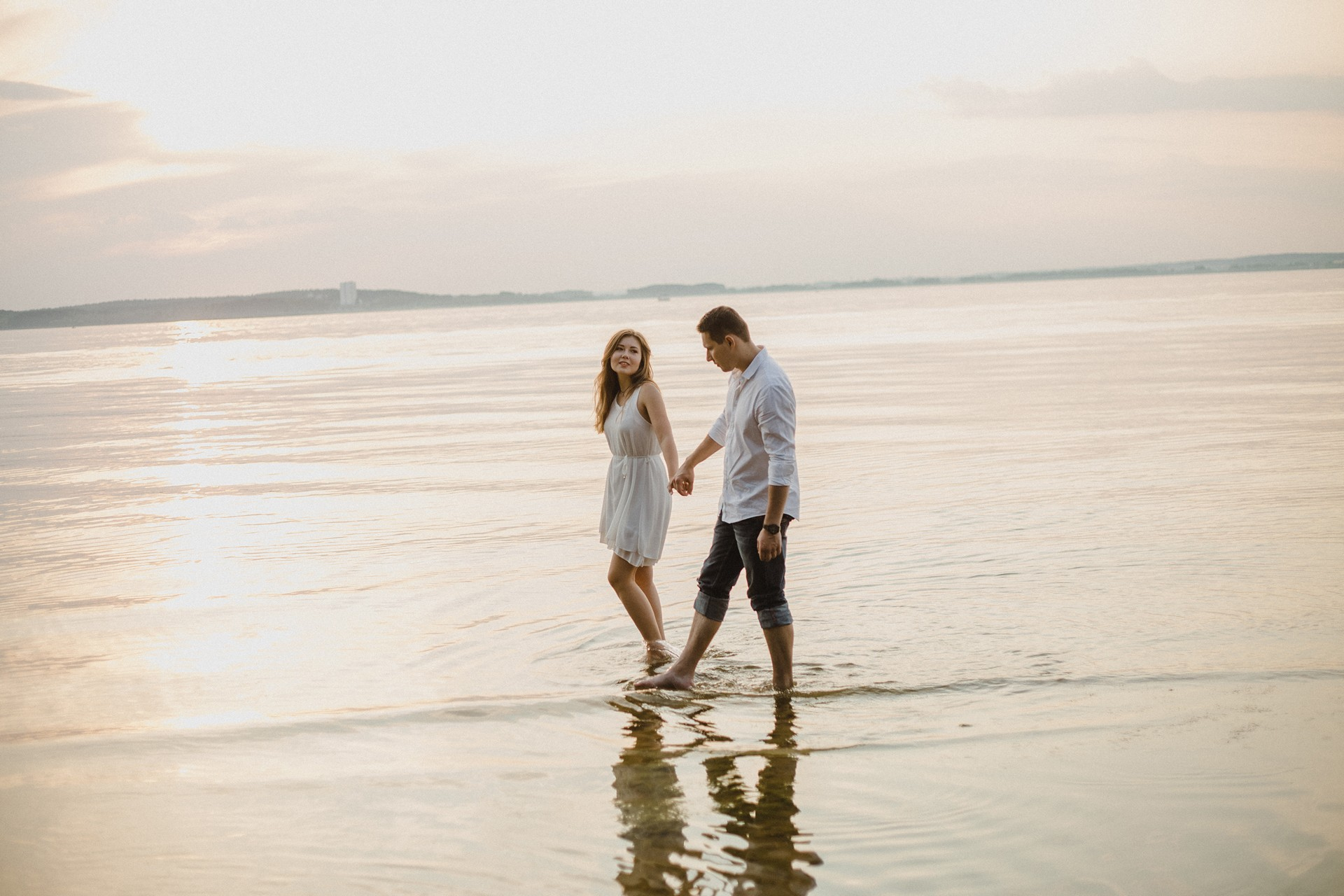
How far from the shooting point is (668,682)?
6.56 m

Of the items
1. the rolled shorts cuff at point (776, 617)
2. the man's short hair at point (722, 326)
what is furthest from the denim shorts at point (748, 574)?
the man's short hair at point (722, 326)

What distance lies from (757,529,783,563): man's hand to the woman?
105 centimetres

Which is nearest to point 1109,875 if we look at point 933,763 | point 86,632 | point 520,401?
point 933,763

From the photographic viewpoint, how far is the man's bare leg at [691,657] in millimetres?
6520

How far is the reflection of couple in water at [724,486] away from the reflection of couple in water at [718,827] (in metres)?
0.58

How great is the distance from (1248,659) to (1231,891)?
9.57ft

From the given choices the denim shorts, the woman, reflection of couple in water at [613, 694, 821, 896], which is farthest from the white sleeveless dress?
reflection of couple in water at [613, 694, 821, 896]

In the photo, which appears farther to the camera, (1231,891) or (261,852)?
(261,852)

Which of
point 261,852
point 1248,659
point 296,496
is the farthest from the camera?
point 296,496

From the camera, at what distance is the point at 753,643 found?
24.7 ft

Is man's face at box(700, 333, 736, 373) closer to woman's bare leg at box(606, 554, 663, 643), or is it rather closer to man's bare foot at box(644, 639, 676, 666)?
woman's bare leg at box(606, 554, 663, 643)

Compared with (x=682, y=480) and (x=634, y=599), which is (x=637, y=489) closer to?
(x=682, y=480)

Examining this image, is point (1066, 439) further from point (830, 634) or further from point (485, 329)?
point (485, 329)

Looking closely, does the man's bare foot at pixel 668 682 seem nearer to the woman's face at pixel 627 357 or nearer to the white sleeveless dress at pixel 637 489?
Answer: the white sleeveless dress at pixel 637 489
